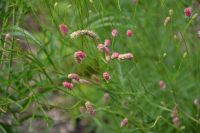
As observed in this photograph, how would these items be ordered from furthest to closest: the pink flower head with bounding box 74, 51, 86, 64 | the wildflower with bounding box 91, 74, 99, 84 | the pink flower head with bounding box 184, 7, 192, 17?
the wildflower with bounding box 91, 74, 99, 84, the pink flower head with bounding box 184, 7, 192, 17, the pink flower head with bounding box 74, 51, 86, 64

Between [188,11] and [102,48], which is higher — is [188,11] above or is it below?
above

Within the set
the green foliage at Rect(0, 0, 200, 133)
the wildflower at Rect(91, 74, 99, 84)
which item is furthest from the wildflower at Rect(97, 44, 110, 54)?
the wildflower at Rect(91, 74, 99, 84)

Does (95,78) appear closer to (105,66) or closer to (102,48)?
(105,66)

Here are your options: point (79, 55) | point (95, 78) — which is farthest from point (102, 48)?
point (95, 78)

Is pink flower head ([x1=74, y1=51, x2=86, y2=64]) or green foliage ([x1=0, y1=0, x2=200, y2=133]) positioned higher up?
pink flower head ([x1=74, y1=51, x2=86, y2=64])

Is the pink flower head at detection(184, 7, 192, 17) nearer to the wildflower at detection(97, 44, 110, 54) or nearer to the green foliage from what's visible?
the green foliage

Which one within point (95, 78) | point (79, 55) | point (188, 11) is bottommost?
point (95, 78)

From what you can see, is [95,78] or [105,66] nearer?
[105,66]


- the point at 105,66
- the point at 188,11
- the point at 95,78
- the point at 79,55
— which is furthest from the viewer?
the point at 95,78

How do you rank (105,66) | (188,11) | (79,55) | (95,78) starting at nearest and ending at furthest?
(79,55), (188,11), (105,66), (95,78)

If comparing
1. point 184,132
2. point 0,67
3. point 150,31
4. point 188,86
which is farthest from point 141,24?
point 0,67

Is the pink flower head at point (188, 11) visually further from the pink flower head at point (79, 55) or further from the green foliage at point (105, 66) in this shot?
the pink flower head at point (79, 55)
